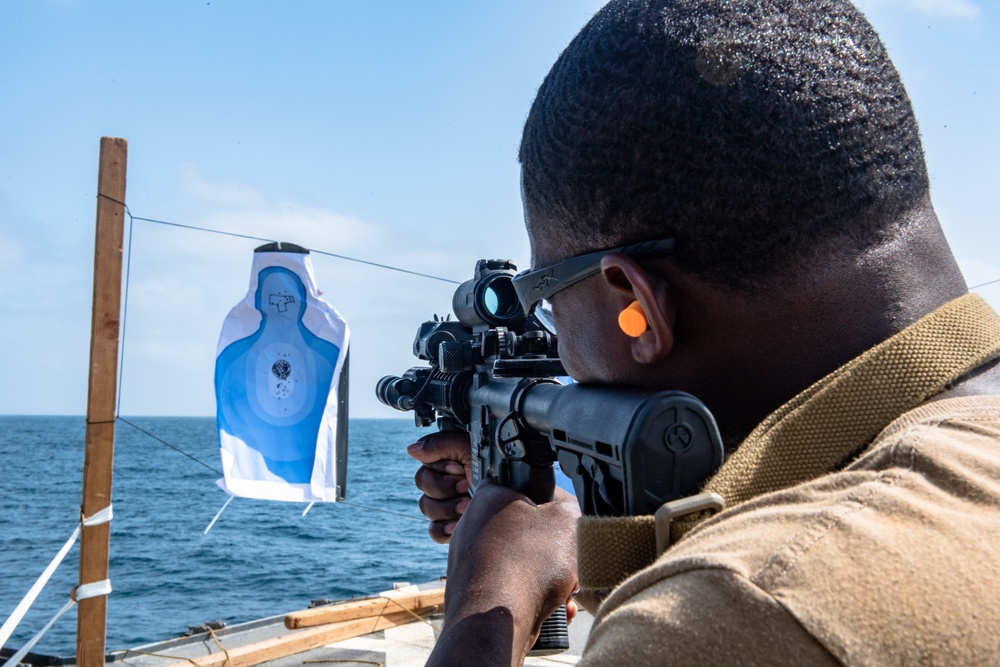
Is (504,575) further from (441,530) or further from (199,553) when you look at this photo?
(199,553)

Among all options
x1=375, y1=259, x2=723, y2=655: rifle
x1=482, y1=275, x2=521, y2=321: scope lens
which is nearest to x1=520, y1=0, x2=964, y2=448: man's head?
x1=375, y1=259, x2=723, y2=655: rifle

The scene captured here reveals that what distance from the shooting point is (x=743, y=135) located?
1.29 metres

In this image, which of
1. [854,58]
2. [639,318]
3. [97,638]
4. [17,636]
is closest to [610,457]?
[639,318]

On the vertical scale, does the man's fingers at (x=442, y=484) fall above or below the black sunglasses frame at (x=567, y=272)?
below

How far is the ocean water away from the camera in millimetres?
22750

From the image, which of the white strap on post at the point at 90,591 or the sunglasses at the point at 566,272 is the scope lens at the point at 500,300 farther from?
the white strap on post at the point at 90,591

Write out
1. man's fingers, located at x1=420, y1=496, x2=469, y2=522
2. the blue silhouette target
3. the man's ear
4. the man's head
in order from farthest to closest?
1. the blue silhouette target
2. man's fingers, located at x1=420, y1=496, x2=469, y2=522
3. the man's ear
4. the man's head

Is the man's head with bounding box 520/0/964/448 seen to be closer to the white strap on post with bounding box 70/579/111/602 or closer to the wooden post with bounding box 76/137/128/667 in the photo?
the wooden post with bounding box 76/137/128/667

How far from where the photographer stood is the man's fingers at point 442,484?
3395 mm

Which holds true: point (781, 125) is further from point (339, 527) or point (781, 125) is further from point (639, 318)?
point (339, 527)

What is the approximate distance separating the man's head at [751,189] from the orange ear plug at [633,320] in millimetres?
20

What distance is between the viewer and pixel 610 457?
145 centimetres

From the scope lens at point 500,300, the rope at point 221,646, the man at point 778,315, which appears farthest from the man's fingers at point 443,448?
the rope at point 221,646

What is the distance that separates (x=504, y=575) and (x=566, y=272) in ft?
3.06
